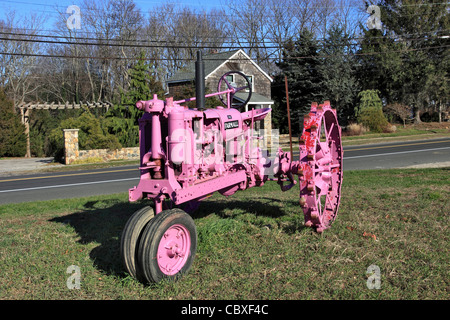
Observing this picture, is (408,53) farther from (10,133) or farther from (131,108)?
(10,133)

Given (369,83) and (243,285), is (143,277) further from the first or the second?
(369,83)

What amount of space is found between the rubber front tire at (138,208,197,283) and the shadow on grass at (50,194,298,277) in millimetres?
511

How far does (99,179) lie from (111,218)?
764 centimetres

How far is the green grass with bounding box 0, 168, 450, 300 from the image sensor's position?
3.79 meters

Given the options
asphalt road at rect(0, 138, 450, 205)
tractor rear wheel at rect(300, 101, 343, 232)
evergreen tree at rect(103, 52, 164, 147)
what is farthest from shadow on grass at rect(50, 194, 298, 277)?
evergreen tree at rect(103, 52, 164, 147)

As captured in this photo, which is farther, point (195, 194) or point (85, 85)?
point (85, 85)

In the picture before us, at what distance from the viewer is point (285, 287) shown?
149 inches

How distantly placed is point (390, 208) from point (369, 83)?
30869mm

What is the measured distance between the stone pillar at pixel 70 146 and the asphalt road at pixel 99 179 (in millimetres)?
3547

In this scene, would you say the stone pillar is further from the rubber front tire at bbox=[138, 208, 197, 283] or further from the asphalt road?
the rubber front tire at bbox=[138, 208, 197, 283]

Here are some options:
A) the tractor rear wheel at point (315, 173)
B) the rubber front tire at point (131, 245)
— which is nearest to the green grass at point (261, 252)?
the rubber front tire at point (131, 245)

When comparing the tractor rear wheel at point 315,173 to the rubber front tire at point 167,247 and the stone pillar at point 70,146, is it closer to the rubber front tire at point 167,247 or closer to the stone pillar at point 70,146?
the rubber front tire at point 167,247

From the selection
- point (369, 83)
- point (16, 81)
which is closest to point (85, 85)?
point (16, 81)

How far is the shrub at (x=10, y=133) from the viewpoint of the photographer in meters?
23.9
